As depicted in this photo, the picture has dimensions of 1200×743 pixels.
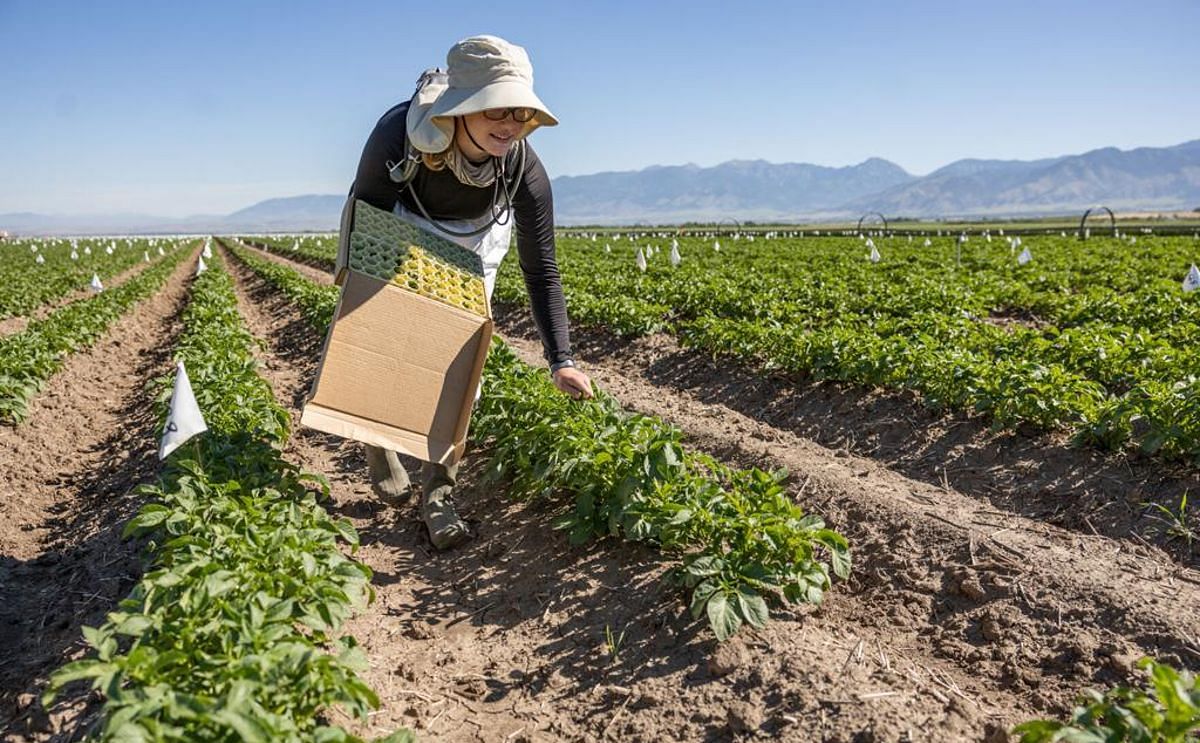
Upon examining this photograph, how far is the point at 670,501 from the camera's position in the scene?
144 inches

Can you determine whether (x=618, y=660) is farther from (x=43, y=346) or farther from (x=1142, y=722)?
(x=43, y=346)

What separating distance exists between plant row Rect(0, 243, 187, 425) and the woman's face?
19.7ft

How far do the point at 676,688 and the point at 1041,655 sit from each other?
4.88 ft

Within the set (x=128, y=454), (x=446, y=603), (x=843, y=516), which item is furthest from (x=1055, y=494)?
(x=128, y=454)

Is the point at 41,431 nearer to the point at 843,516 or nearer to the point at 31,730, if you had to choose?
the point at 31,730

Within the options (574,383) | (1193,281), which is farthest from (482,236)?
(1193,281)

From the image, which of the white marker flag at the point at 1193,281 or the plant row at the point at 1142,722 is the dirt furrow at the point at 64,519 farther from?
the white marker flag at the point at 1193,281

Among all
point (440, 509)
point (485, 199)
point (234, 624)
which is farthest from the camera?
point (440, 509)

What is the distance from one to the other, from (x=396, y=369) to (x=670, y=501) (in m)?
1.32

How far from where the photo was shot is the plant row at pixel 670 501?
127 inches

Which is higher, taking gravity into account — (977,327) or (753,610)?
(977,327)

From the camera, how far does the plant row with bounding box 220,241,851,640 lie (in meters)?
3.24

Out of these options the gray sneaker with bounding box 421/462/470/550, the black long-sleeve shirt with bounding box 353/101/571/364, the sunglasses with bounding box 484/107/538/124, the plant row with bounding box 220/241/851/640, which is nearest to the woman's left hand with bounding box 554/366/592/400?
the black long-sleeve shirt with bounding box 353/101/571/364

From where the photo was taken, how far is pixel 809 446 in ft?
20.6
